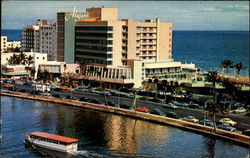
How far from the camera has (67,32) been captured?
171ft

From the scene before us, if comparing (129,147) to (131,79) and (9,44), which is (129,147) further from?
(9,44)

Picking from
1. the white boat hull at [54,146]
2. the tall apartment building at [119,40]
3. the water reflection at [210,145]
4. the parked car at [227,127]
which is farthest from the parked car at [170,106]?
the tall apartment building at [119,40]

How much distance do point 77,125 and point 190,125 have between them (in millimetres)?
7694

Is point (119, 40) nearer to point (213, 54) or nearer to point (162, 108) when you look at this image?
point (162, 108)

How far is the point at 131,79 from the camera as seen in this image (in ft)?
147

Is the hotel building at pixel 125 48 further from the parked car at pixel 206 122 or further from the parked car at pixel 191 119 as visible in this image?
the parked car at pixel 206 122

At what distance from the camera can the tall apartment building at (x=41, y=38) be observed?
5678 cm

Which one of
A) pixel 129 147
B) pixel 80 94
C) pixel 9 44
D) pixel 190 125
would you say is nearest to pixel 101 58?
pixel 80 94

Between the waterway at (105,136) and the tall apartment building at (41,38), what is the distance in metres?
21.7

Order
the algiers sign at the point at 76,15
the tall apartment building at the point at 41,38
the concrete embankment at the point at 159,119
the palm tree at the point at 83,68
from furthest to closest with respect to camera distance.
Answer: the tall apartment building at the point at 41,38 → the algiers sign at the point at 76,15 → the palm tree at the point at 83,68 → the concrete embankment at the point at 159,119

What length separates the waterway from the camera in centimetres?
2369

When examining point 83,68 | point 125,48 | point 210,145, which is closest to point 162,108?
point 210,145

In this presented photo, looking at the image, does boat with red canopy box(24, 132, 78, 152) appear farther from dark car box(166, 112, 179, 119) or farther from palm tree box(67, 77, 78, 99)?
palm tree box(67, 77, 78, 99)

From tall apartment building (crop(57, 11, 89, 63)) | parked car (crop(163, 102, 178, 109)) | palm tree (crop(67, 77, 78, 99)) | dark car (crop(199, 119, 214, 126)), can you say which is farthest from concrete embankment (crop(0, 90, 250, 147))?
tall apartment building (crop(57, 11, 89, 63))
